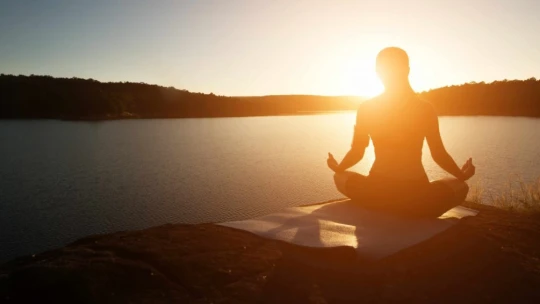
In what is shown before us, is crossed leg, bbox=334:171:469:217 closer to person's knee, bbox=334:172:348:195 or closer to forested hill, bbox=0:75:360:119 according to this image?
person's knee, bbox=334:172:348:195

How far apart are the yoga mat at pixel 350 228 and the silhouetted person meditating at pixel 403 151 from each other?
0.24 meters

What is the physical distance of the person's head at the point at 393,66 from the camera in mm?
5305

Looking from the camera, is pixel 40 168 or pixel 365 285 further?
pixel 40 168

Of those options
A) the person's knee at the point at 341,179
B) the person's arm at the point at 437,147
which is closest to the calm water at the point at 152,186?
the person's knee at the point at 341,179

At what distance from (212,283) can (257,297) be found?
407 mm

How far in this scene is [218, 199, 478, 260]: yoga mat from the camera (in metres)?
4.45

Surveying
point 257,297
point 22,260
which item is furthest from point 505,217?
point 22,260

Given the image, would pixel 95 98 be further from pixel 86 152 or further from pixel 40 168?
pixel 40 168

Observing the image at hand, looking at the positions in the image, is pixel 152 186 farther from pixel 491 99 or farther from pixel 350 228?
pixel 491 99

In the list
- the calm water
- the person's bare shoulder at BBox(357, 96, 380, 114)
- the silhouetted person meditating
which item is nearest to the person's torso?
the silhouetted person meditating

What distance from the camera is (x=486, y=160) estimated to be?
23.2 meters

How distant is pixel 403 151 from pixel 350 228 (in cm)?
126

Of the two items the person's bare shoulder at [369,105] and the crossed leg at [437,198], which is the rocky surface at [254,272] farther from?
the person's bare shoulder at [369,105]

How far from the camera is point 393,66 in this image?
532cm
